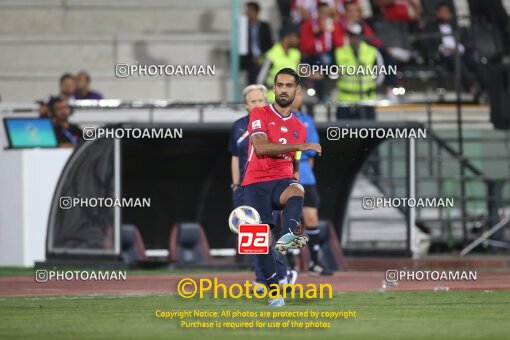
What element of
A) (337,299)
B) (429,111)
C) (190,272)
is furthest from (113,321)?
(429,111)

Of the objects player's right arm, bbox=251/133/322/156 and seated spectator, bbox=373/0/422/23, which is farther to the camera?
seated spectator, bbox=373/0/422/23

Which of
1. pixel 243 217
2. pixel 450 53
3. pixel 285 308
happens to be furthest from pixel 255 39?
pixel 285 308

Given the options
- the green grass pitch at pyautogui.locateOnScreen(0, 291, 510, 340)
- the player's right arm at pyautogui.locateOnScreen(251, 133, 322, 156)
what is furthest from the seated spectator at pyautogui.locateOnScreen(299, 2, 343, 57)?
the player's right arm at pyautogui.locateOnScreen(251, 133, 322, 156)

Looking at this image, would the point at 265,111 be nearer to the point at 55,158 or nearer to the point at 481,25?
the point at 55,158

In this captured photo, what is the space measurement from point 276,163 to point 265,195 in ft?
0.99

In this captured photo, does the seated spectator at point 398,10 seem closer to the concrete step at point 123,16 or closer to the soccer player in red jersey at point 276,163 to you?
the concrete step at point 123,16

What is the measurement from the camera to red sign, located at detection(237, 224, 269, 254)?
12352mm

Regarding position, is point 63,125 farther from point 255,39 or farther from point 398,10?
point 398,10

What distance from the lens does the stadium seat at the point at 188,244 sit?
19.8 m

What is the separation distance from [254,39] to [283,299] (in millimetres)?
13600

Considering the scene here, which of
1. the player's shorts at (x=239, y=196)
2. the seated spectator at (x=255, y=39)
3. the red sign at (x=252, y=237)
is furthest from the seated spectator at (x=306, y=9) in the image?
the red sign at (x=252, y=237)

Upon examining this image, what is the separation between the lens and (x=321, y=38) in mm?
24578

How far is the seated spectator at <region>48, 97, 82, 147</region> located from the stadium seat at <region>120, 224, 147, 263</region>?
1498 mm

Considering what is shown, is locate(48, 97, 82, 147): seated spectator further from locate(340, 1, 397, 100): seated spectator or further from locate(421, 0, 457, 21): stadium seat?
locate(421, 0, 457, 21): stadium seat
